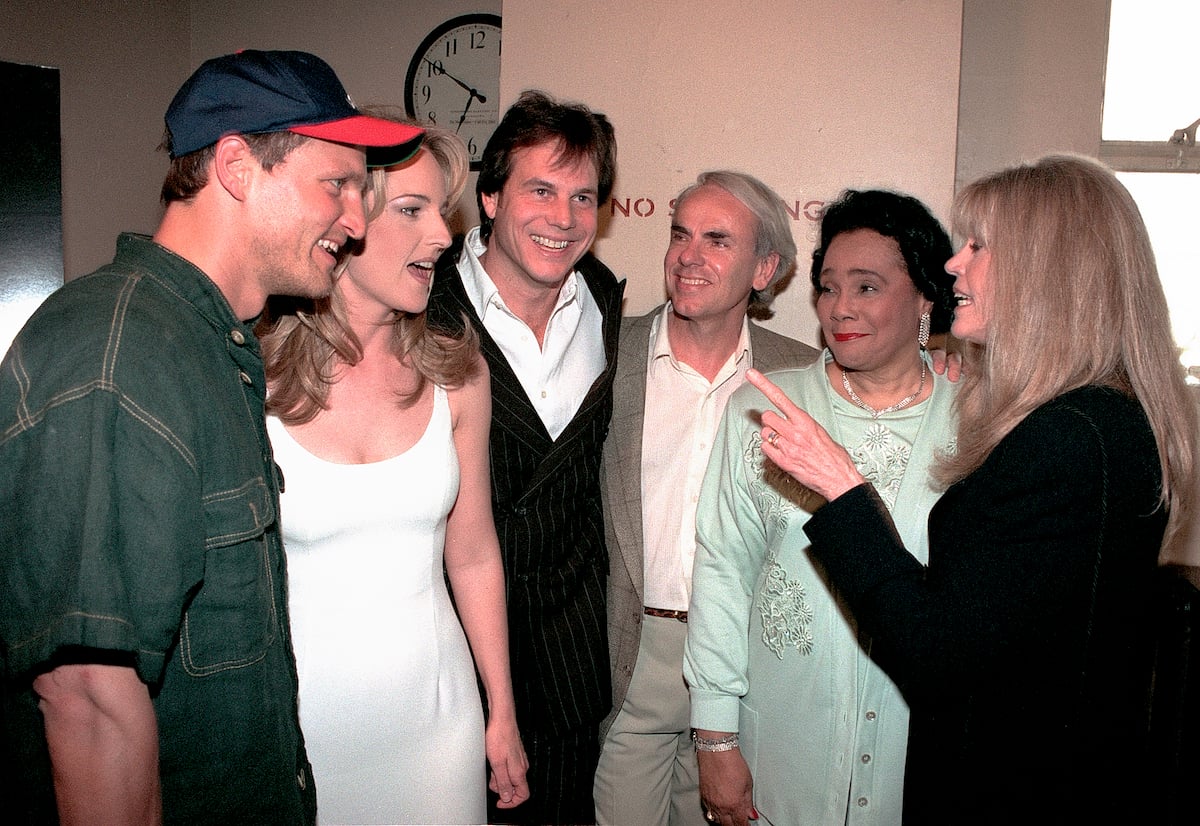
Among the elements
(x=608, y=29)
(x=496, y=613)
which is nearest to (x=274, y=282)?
(x=496, y=613)

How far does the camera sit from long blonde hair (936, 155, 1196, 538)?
1280mm

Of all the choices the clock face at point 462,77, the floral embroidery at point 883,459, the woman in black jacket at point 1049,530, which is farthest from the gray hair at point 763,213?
the clock face at point 462,77

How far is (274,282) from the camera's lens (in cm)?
136

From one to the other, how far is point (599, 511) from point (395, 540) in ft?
2.11

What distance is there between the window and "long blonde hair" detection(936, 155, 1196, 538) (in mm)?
2085

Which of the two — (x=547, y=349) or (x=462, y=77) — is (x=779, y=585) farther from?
(x=462, y=77)

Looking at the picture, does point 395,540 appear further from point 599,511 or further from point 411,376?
point 599,511

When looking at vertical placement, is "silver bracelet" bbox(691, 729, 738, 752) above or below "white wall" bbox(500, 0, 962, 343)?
below

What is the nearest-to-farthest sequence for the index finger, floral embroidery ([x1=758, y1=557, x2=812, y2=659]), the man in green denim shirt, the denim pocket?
1. the man in green denim shirt
2. the denim pocket
3. the index finger
4. floral embroidery ([x1=758, y1=557, x2=812, y2=659])

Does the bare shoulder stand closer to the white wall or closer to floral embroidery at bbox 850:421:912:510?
floral embroidery at bbox 850:421:912:510

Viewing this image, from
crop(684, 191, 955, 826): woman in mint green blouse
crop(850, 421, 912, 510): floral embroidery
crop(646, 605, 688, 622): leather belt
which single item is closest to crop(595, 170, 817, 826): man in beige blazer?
crop(646, 605, 688, 622): leather belt

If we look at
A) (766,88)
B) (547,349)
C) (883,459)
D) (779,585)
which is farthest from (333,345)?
(766,88)

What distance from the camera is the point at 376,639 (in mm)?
1634

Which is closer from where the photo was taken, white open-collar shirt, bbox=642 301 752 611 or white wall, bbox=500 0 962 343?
white open-collar shirt, bbox=642 301 752 611
